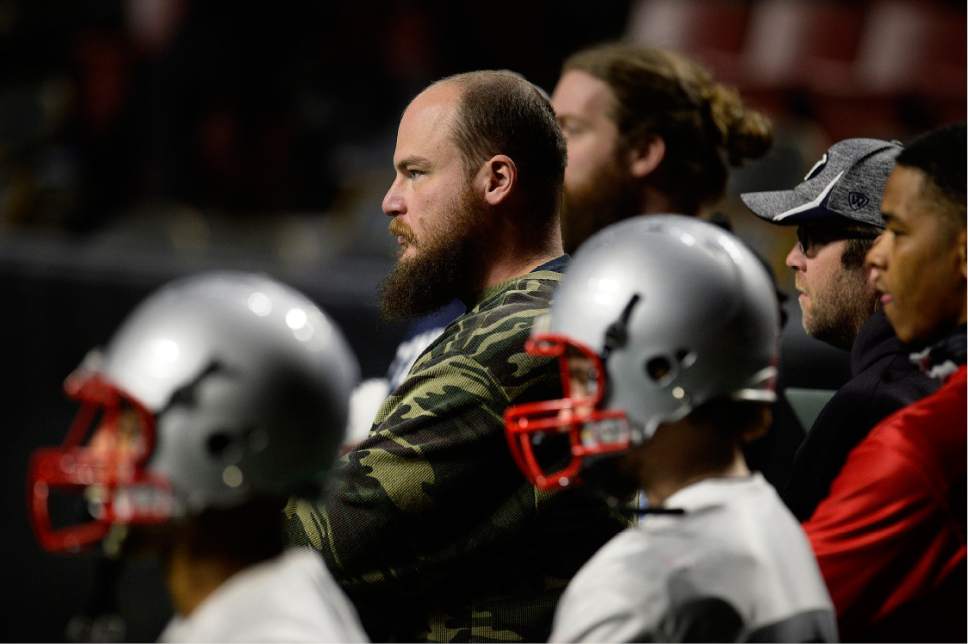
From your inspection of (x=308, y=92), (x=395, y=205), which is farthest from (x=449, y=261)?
(x=308, y=92)

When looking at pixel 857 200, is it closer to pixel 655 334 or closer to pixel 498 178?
pixel 498 178

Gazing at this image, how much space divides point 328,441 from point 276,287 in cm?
19

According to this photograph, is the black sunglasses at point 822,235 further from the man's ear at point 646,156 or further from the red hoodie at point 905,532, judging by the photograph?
the man's ear at point 646,156

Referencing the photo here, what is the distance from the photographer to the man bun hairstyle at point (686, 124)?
336cm

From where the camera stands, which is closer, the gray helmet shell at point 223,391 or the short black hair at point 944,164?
the gray helmet shell at point 223,391

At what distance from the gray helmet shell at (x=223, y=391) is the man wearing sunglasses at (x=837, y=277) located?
2.68 feet

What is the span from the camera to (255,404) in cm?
154

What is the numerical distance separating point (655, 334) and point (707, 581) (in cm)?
29

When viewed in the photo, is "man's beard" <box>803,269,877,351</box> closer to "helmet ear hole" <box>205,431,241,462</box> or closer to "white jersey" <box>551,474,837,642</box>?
"white jersey" <box>551,474,837,642</box>

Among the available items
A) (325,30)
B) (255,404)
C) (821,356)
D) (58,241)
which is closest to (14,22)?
(325,30)

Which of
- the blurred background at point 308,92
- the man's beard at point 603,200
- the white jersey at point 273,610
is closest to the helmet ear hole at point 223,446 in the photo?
the white jersey at point 273,610

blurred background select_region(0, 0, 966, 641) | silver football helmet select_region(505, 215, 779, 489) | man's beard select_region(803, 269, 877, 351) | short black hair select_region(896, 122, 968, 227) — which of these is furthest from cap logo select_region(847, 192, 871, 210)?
blurred background select_region(0, 0, 966, 641)

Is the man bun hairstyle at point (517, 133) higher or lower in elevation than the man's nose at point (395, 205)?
higher

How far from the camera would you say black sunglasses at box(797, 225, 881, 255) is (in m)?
2.25
